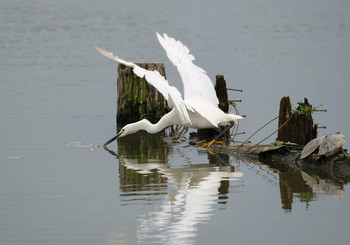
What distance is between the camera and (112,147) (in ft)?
→ 50.0

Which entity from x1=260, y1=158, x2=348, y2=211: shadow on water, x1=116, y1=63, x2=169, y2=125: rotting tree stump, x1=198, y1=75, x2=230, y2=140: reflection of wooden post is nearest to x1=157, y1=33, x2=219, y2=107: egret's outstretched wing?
x1=198, y1=75, x2=230, y2=140: reflection of wooden post

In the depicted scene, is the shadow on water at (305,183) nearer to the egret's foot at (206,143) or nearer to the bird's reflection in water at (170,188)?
the bird's reflection in water at (170,188)

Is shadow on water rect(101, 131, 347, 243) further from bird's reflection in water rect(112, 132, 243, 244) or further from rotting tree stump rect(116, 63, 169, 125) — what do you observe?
rotting tree stump rect(116, 63, 169, 125)

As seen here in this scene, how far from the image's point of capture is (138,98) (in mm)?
17156

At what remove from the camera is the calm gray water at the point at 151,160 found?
30.6 feet

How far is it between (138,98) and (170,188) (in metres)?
5.98

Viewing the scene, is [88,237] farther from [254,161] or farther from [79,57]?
[79,57]

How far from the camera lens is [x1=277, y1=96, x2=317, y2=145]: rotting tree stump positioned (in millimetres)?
12984

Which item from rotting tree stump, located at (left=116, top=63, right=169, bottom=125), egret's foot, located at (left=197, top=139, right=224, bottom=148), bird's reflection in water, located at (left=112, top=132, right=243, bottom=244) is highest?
rotting tree stump, located at (left=116, top=63, right=169, bottom=125)

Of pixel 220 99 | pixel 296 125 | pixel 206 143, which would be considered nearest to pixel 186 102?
pixel 206 143

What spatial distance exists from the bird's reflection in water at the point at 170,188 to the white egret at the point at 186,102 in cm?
55

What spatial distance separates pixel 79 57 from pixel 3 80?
6.76 meters

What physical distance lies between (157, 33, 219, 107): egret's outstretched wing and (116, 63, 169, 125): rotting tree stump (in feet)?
3.99

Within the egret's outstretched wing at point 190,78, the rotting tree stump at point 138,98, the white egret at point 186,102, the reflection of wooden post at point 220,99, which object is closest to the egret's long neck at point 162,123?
the white egret at point 186,102
